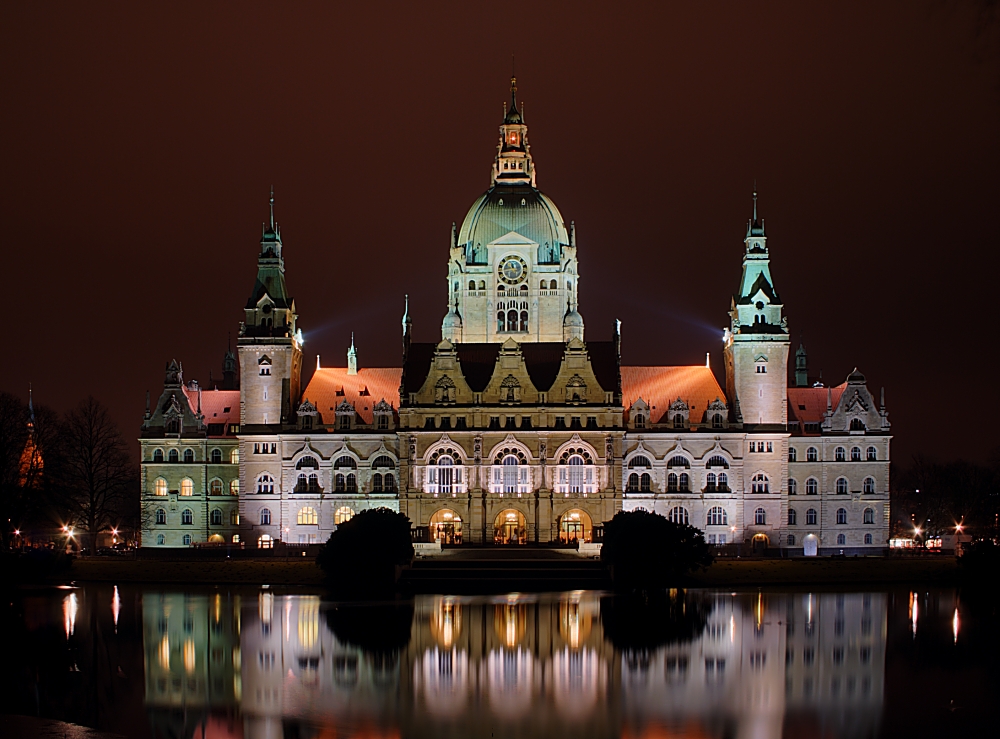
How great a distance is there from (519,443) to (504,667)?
4997 cm

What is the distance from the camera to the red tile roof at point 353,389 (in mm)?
111062

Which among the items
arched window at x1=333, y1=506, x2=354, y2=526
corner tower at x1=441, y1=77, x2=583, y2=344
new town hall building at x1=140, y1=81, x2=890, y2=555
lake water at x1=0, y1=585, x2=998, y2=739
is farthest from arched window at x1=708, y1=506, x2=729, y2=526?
lake water at x1=0, y1=585, x2=998, y2=739

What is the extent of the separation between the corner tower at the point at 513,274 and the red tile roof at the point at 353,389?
7.67 m

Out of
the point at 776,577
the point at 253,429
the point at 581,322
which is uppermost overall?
the point at 581,322

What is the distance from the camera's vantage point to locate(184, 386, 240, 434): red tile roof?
11400 cm

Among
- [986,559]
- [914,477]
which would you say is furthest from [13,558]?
[914,477]

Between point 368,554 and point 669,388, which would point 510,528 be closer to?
point 669,388

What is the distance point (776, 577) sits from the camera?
287 feet

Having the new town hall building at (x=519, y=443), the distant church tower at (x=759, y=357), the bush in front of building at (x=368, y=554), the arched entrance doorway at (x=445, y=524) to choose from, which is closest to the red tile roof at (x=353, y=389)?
the new town hall building at (x=519, y=443)

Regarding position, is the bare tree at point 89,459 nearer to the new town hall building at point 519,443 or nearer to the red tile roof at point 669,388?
the new town hall building at point 519,443

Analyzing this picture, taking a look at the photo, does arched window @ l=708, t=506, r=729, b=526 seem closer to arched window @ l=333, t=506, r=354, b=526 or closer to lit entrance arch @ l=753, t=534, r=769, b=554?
lit entrance arch @ l=753, t=534, r=769, b=554

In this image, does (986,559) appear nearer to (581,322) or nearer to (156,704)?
(581,322)

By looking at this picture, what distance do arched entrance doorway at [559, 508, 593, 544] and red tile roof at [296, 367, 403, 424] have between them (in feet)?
48.9

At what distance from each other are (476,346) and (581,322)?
948cm
